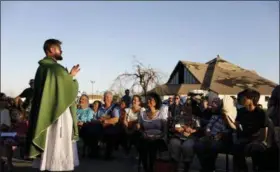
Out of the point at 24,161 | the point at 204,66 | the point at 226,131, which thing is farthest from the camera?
the point at 204,66

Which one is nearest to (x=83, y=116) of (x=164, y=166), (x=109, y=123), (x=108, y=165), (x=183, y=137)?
(x=109, y=123)

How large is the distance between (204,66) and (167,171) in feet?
199

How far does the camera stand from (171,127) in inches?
302

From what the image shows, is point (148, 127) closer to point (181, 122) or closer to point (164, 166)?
point (181, 122)

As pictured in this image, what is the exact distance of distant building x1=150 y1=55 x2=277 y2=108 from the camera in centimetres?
6025

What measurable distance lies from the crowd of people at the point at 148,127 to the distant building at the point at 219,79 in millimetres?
50383

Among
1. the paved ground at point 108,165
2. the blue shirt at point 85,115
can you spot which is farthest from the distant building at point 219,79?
the paved ground at point 108,165

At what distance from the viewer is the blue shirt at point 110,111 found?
10.0 meters

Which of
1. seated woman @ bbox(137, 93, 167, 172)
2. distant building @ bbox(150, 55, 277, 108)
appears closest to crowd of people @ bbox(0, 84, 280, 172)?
seated woman @ bbox(137, 93, 167, 172)

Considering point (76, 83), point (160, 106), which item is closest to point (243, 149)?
point (160, 106)

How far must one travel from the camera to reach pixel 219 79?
6081 cm

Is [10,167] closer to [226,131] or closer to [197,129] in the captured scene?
[197,129]

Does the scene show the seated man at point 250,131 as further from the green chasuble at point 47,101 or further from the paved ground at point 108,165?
the green chasuble at point 47,101

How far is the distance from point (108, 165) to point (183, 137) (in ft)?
6.88
